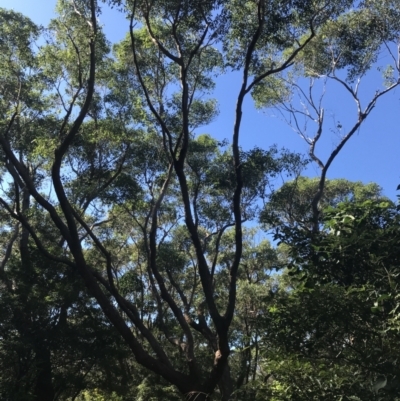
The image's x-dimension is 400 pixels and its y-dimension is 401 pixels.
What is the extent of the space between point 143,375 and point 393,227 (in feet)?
36.0

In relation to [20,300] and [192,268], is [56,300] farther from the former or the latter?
[192,268]

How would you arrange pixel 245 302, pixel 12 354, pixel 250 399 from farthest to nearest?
pixel 245 302
pixel 12 354
pixel 250 399

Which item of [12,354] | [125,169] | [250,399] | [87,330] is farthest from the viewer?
[125,169]

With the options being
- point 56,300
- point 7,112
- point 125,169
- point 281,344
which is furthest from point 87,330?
point 281,344

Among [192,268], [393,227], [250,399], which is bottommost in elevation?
[250,399]

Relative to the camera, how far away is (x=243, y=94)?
6.18 meters

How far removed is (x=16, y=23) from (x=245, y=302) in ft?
33.0

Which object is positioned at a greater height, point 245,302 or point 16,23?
point 16,23

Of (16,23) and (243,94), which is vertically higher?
(16,23)

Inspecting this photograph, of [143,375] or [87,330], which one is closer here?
[87,330]

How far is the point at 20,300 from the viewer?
9.34m

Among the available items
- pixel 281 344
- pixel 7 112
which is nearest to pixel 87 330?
pixel 7 112

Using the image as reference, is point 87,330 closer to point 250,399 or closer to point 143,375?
point 143,375

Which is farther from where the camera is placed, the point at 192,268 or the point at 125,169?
the point at 192,268
